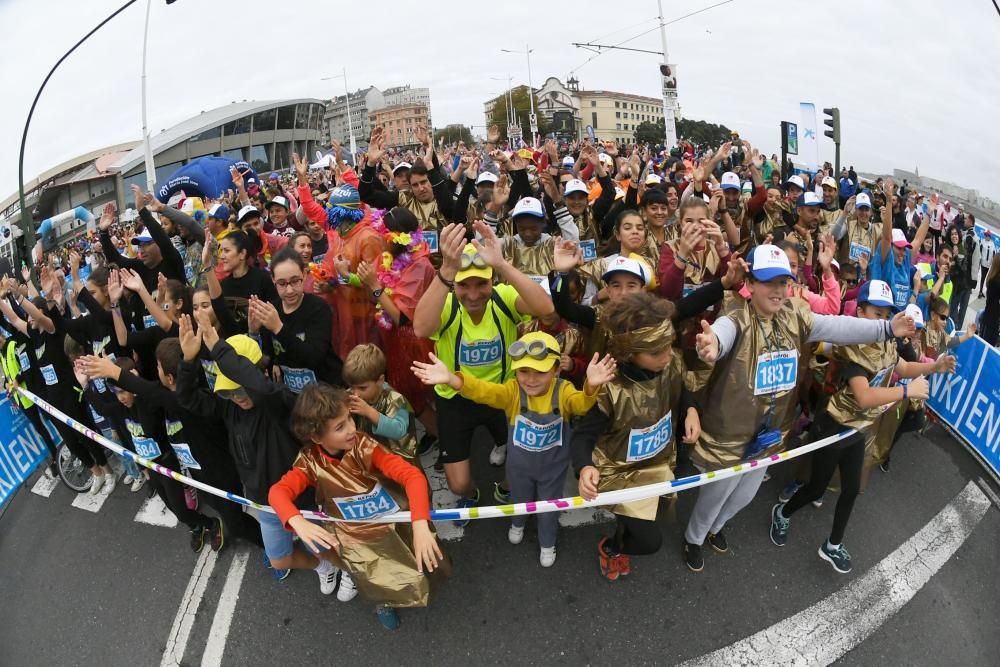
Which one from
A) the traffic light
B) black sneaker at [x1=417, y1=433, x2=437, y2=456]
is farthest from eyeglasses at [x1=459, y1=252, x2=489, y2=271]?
Result: the traffic light

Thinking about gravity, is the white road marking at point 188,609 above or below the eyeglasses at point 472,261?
below

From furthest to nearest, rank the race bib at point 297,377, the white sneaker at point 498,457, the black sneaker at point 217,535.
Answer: the white sneaker at point 498,457
the black sneaker at point 217,535
the race bib at point 297,377

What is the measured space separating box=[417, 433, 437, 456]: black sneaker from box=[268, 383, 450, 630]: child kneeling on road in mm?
1790

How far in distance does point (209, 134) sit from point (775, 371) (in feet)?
231

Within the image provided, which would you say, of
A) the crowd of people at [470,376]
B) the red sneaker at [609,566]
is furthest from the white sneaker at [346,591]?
the red sneaker at [609,566]

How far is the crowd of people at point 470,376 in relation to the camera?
9.45 ft

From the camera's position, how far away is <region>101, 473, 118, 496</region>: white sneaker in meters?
4.89

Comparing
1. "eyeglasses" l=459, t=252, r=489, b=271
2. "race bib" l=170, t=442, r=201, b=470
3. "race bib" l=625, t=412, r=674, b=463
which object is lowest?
"race bib" l=170, t=442, r=201, b=470

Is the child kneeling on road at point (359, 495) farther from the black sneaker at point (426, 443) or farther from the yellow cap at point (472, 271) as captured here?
the black sneaker at point (426, 443)

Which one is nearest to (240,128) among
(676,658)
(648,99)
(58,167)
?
(58,167)

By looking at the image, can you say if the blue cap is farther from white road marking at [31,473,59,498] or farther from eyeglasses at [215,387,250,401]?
white road marking at [31,473,59,498]

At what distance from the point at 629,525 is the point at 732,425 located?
2.76 feet

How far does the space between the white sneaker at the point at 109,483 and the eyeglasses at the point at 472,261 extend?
13.9 ft

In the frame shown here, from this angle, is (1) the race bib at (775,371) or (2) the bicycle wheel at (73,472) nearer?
(1) the race bib at (775,371)
